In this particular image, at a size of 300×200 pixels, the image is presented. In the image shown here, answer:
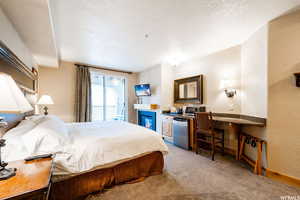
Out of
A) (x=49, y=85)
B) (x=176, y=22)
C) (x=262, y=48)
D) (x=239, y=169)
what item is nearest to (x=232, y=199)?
(x=239, y=169)

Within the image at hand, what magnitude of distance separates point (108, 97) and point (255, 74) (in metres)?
4.70

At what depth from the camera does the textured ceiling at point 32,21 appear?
1.40 meters

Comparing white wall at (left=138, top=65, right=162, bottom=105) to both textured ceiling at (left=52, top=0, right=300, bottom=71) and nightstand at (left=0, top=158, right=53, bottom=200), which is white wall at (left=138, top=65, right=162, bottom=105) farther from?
nightstand at (left=0, top=158, right=53, bottom=200)

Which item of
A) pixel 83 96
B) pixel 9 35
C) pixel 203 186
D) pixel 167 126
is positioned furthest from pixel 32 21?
pixel 167 126

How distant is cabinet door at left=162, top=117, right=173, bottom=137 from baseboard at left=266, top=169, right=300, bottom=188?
2231 mm

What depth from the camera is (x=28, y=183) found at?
828 mm

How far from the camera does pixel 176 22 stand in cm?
209

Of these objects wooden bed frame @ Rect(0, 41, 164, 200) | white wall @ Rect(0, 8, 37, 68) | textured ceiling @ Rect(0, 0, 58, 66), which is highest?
textured ceiling @ Rect(0, 0, 58, 66)

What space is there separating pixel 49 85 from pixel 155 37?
367cm

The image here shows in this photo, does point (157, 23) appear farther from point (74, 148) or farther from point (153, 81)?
point (153, 81)

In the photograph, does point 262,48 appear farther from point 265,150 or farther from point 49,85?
point 49,85

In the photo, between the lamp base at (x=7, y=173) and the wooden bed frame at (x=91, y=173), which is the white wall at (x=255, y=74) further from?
the lamp base at (x=7, y=173)

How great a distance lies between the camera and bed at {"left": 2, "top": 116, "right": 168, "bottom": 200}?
4.36 ft

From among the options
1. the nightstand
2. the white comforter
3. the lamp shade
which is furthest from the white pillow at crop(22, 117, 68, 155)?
the lamp shade
